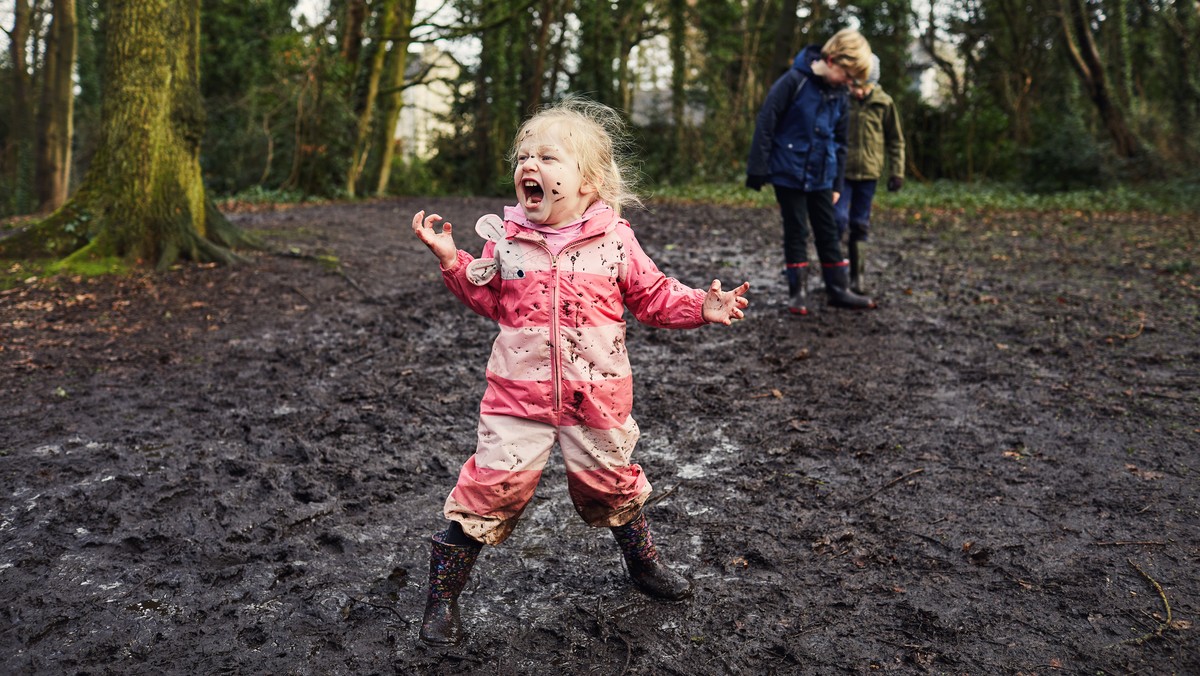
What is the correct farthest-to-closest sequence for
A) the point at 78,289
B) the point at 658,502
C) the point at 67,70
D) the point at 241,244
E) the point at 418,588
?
the point at 67,70
the point at 241,244
the point at 78,289
the point at 658,502
the point at 418,588

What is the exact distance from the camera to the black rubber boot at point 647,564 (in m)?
3.02

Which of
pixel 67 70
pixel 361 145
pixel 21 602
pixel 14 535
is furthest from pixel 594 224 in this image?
pixel 67 70

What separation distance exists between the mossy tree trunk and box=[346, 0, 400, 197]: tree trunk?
10.5 meters

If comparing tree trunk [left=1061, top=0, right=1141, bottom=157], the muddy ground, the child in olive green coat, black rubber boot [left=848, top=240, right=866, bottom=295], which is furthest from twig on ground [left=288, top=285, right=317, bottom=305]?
tree trunk [left=1061, top=0, right=1141, bottom=157]

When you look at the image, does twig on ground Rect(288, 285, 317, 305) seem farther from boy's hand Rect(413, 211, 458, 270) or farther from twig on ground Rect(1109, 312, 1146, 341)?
twig on ground Rect(1109, 312, 1146, 341)

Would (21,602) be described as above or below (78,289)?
below

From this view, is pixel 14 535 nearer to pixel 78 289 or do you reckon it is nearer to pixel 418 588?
pixel 418 588

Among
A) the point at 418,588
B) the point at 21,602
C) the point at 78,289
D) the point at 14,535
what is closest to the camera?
the point at 21,602

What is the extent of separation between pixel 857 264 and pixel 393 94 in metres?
15.9

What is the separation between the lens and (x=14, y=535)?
11.2ft

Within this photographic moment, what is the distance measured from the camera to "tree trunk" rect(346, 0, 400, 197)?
18.9 metres

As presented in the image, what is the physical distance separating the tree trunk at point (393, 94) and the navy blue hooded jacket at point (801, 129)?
14494 millimetres

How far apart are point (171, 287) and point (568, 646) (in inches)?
251

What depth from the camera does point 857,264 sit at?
750cm
